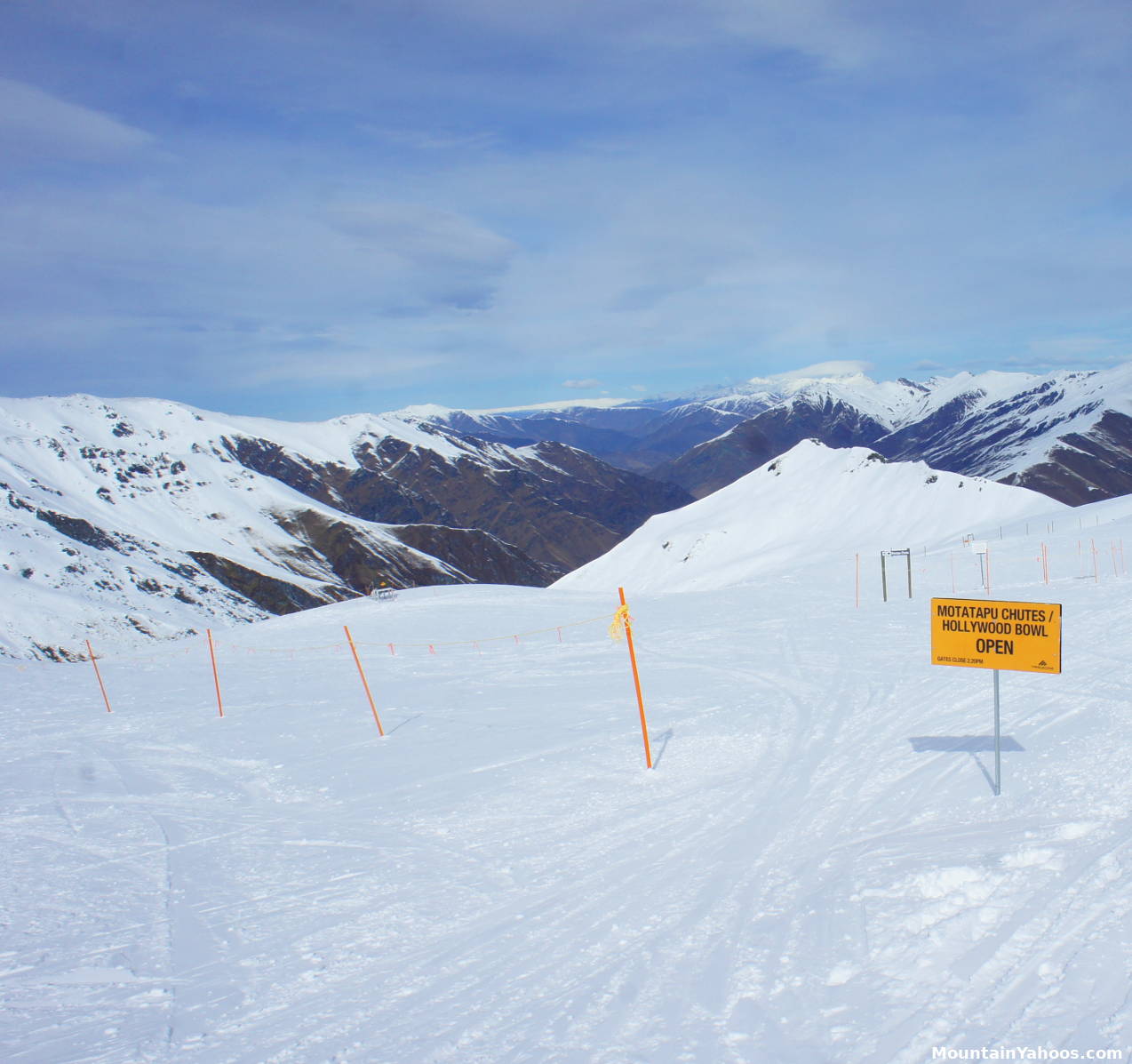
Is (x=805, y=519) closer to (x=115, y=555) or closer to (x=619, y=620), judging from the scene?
(x=619, y=620)

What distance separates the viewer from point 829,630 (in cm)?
2303

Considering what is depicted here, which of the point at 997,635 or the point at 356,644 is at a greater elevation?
the point at 997,635

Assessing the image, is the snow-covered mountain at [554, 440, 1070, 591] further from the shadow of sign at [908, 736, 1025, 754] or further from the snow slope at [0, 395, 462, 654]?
the snow slope at [0, 395, 462, 654]

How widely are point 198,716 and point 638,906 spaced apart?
661 inches

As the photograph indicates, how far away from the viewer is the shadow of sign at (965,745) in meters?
10.7

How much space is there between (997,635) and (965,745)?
2.84 metres

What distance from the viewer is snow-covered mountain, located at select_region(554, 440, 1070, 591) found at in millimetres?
73562

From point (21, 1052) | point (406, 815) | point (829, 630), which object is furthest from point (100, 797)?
point (829, 630)

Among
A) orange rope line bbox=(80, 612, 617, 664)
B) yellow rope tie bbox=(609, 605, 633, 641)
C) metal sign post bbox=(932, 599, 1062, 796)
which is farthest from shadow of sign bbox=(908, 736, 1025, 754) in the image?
orange rope line bbox=(80, 612, 617, 664)

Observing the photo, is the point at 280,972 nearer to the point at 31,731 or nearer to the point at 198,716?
the point at 198,716

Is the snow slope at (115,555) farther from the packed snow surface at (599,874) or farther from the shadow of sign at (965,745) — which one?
the shadow of sign at (965,745)

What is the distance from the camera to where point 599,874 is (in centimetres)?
874

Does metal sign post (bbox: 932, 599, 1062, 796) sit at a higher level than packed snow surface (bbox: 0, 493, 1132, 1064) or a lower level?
higher

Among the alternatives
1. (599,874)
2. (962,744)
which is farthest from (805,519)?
(599,874)
